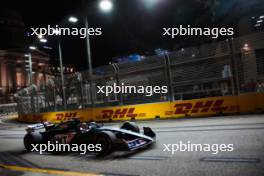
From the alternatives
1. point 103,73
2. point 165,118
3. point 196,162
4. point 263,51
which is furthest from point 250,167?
point 103,73

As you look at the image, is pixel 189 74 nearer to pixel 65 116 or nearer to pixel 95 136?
pixel 95 136

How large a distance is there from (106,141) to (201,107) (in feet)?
25.8

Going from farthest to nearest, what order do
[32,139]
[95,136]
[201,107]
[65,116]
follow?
[65,116]
[201,107]
[32,139]
[95,136]

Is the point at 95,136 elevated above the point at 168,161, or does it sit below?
above

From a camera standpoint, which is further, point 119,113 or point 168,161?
point 119,113

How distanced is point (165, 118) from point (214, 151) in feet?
28.2

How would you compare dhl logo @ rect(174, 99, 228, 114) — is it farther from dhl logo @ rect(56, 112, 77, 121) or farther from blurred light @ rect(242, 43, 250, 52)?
dhl logo @ rect(56, 112, 77, 121)

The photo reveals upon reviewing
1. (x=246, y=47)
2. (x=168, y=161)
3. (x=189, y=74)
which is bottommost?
(x=168, y=161)

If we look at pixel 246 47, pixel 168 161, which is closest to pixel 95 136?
pixel 168 161

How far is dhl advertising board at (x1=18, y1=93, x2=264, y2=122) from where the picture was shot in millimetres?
13203

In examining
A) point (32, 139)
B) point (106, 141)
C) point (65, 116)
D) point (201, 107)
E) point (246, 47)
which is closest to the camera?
point (106, 141)

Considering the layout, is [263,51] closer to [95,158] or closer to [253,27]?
[95,158]

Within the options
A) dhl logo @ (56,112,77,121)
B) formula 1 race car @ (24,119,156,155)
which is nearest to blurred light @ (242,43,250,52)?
formula 1 race car @ (24,119,156,155)

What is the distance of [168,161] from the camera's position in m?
6.30
